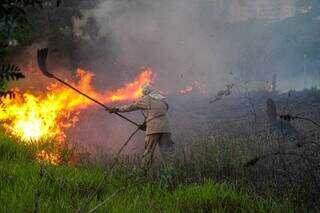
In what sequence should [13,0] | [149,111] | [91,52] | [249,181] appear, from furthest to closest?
[91,52] < [149,111] < [249,181] < [13,0]

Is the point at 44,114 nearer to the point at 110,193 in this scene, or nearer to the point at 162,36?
the point at 110,193

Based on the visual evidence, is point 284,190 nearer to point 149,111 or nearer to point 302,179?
point 302,179

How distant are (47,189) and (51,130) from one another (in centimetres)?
827

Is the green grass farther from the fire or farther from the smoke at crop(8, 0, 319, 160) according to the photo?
the smoke at crop(8, 0, 319, 160)

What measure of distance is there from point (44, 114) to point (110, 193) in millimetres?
9072

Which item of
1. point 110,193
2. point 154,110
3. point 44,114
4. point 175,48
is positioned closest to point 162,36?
point 175,48

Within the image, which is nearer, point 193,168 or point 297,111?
point 193,168

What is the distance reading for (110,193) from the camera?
708cm

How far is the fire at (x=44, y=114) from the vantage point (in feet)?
43.3

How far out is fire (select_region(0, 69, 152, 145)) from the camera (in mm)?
13188

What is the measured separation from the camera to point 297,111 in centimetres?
1866

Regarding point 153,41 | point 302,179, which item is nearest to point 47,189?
point 302,179

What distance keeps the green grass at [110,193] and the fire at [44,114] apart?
2.97m

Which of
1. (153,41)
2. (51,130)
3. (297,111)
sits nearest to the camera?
(51,130)
